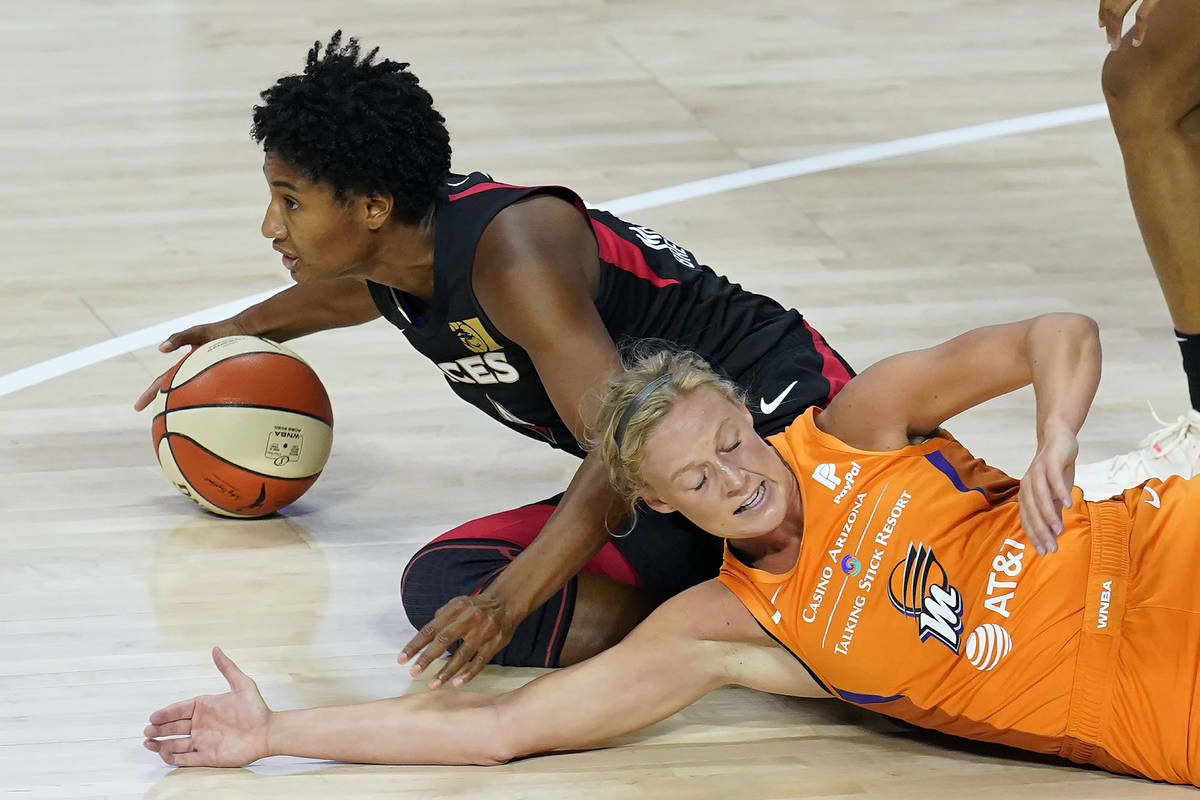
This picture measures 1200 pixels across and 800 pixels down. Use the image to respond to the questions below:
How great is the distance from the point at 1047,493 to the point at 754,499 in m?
0.51

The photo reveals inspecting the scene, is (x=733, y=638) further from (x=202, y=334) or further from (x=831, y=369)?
(x=202, y=334)

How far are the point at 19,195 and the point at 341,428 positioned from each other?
82.4 inches

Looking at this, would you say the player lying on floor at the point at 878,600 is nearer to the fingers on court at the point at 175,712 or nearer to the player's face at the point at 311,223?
the fingers on court at the point at 175,712

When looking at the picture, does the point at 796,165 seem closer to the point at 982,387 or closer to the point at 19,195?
the point at 19,195

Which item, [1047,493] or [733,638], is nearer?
[1047,493]

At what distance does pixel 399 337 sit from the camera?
493 centimetres

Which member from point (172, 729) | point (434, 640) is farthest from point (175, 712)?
point (434, 640)

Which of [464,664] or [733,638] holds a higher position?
[733,638]

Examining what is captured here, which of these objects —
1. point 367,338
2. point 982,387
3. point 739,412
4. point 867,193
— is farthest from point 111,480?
point 867,193

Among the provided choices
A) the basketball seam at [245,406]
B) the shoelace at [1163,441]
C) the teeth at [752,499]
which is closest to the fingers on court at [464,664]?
the teeth at [752,499]

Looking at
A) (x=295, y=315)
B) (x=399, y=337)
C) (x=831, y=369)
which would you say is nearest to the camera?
(x=831, y=369)

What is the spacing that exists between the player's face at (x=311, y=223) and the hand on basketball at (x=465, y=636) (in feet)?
2.28

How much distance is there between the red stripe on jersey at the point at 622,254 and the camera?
338cm

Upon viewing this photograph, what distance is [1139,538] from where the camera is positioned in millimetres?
2889
